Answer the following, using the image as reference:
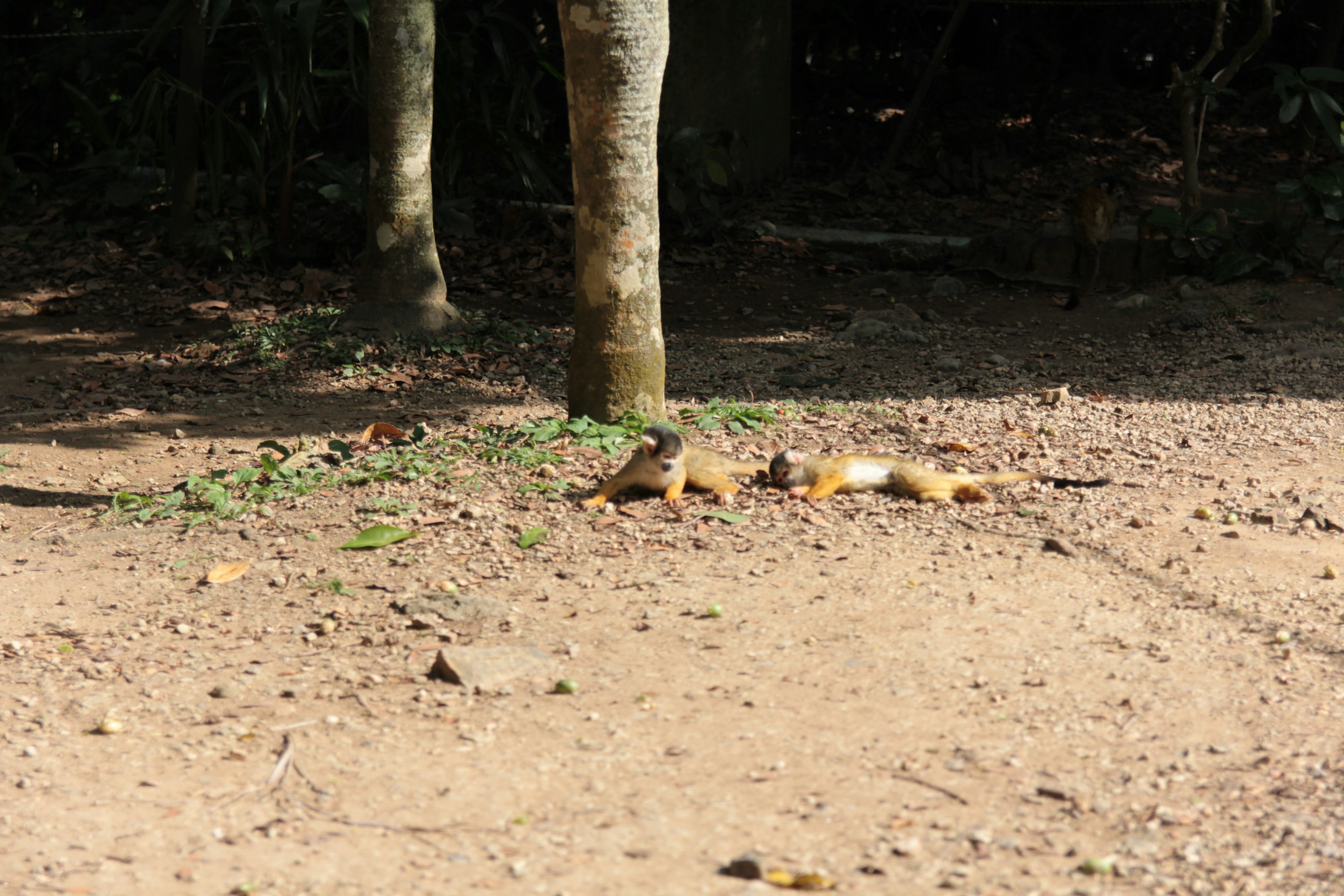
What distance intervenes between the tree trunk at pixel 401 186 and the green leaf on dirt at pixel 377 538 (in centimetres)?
324

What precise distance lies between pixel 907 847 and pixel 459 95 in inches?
306

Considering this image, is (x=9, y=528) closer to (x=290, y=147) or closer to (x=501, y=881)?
(x=501, y=881)

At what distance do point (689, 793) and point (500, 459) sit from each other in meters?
2.38

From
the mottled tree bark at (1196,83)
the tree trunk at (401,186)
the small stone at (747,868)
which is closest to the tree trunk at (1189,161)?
the mottled tree bark at (1196,83)

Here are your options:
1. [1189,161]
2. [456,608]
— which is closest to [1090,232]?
[1189,161]

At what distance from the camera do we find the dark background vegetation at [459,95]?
8617 mm

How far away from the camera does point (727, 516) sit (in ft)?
13.7

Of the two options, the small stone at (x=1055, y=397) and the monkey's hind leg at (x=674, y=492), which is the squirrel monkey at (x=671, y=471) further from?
the small stone at (x=1055, y=397)

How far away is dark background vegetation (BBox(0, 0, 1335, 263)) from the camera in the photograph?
28.3 feet

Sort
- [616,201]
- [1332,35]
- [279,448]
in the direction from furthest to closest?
1. [1332,35]
2. [279,448]
3. [616,201]

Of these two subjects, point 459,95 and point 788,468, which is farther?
point 459,95

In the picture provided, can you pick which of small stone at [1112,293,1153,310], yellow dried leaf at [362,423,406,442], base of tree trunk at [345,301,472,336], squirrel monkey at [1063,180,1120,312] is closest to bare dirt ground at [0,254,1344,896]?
yellow dried leaf at [362,423,406,442]

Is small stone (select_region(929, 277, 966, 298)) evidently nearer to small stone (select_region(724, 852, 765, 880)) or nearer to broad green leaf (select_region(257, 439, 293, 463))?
broad green leaf (select_region(257, 439, 293, 463))

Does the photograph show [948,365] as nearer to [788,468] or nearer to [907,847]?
[788,468]
